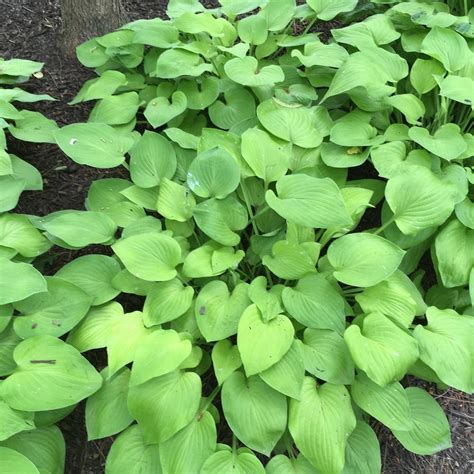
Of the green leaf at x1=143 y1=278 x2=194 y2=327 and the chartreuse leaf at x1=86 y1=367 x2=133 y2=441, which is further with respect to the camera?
the green leaf at x1=143 y1=278 x2=194 y2=327

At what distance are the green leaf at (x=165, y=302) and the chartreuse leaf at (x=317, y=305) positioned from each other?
1.17 ft

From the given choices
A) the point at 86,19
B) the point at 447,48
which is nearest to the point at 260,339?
the point at 447,48

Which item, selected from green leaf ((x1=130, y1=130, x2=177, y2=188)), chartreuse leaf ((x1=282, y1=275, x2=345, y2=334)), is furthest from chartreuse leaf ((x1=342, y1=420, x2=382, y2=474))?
green leaf ((x1=130, y1=130, x2=177, y2=188))

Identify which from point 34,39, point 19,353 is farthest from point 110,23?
point 19,353

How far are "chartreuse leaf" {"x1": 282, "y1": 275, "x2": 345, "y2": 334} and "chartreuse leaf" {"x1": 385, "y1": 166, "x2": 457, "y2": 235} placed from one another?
1.28 feet

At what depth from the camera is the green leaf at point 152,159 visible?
2066 mm

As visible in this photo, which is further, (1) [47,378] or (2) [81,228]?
(2) [81,228]

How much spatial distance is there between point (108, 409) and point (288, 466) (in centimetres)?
63

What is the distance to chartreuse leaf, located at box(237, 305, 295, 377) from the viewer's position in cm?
157

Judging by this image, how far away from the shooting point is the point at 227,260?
6.05 feet

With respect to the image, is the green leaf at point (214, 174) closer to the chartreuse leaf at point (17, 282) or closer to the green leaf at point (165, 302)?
the green leaf at point (165, 302)

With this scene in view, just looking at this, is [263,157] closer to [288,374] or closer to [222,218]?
[222,218]

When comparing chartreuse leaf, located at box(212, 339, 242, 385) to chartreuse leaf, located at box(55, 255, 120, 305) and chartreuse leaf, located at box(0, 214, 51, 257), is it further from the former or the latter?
chartreuse leaf, located at box(0, 214, 51, 257)

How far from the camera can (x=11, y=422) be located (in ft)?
4.83
